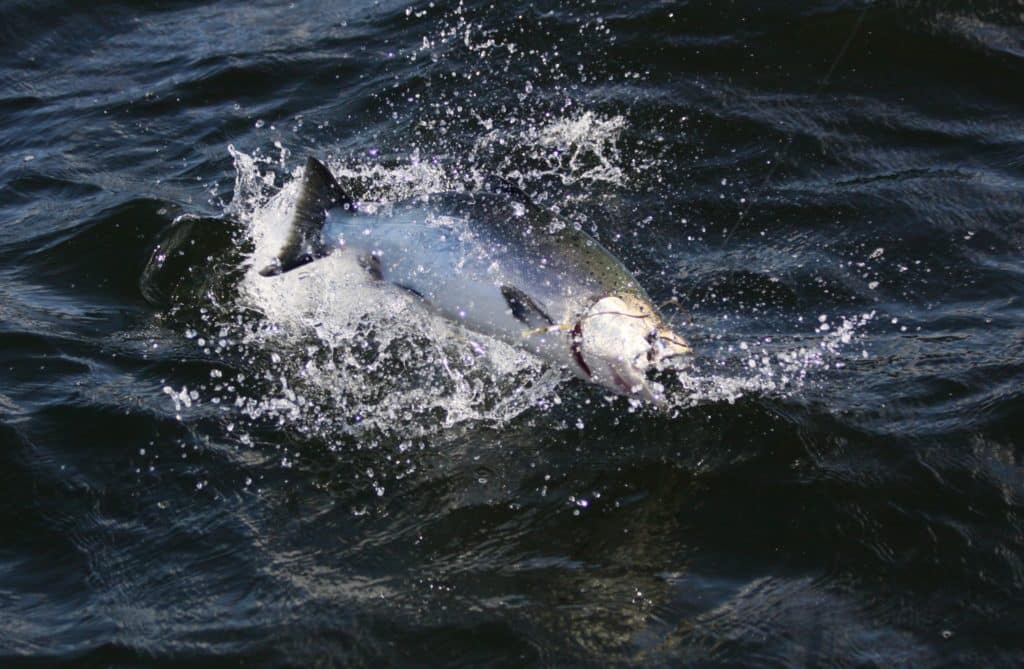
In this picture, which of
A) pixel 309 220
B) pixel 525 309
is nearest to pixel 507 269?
pixel 525 309

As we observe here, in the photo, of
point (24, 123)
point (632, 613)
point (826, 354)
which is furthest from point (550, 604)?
point (24, 123)

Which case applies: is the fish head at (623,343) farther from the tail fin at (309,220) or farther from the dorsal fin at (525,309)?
the tail fin at (309,220)

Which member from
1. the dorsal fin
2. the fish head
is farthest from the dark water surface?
the dorsal fin

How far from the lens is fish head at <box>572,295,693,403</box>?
4355 mm

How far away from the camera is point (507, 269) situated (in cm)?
468

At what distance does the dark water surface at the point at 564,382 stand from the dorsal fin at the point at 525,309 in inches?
25.2

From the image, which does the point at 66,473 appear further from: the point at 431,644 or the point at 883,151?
the point at 883,151

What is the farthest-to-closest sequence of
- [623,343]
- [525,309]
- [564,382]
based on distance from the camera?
[564,382]
[525,309]
[623,343]

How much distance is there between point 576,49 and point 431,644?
19.7 feet

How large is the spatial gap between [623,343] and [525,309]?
0.46 m

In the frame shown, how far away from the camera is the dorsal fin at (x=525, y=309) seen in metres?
4.54

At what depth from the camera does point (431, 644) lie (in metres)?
3.92

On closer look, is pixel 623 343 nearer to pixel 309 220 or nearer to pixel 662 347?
pixel 662 347

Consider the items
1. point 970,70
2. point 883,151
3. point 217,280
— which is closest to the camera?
point 217,280
